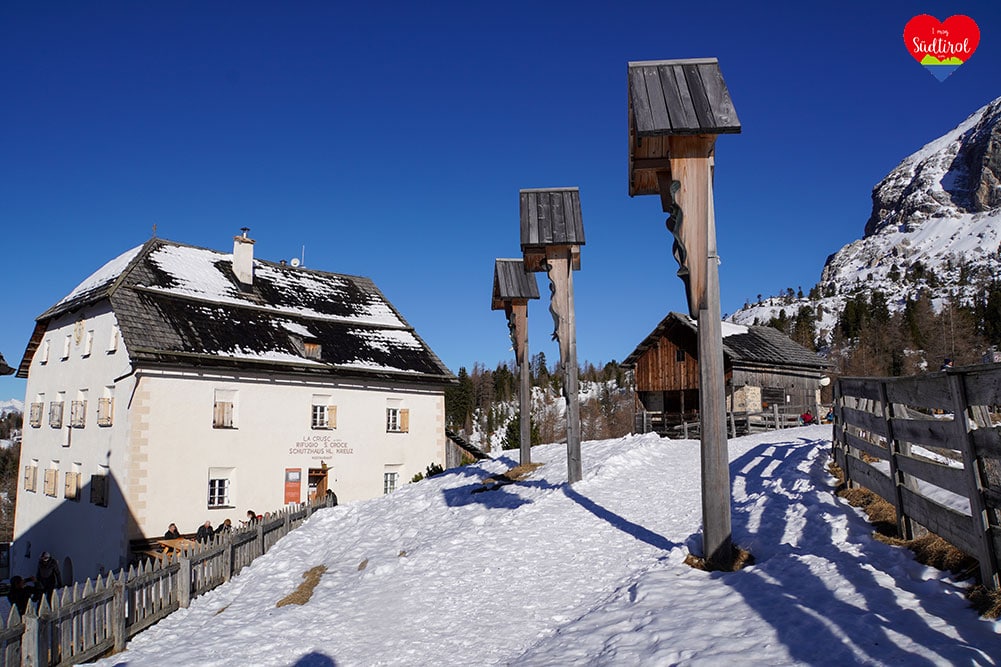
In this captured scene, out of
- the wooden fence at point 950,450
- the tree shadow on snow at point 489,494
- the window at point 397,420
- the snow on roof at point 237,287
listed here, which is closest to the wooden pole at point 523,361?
the tree shadow on snow at point 489,494

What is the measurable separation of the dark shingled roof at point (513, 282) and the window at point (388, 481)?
39.8 ft

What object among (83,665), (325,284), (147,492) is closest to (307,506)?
(147,492)

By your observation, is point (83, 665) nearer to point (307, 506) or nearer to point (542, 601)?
point (542, 601)

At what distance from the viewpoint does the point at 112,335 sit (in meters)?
24.9

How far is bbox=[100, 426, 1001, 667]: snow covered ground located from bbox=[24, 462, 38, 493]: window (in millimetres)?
20015

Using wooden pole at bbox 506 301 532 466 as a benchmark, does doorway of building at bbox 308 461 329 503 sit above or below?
below

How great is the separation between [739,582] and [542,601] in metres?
2.37

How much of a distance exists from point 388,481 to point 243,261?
11770mm

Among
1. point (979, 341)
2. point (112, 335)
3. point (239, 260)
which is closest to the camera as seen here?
point (112, 335)

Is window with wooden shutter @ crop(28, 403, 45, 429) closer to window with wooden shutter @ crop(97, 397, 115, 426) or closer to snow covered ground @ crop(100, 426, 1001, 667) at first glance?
window with wooden shutter @ crop(97, 397, 115, 426)

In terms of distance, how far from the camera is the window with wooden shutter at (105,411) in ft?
78.6

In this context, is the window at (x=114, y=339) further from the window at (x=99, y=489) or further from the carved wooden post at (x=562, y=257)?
the carved wooden post at (x=562, y=257)

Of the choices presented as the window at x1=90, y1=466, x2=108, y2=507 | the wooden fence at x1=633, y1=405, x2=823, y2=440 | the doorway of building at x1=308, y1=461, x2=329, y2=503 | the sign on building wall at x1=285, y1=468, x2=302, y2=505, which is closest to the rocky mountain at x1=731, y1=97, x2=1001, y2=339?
the wooden fence at x1=633, y1=405, x2=823, y2=440

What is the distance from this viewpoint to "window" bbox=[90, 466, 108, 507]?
23422 mm
